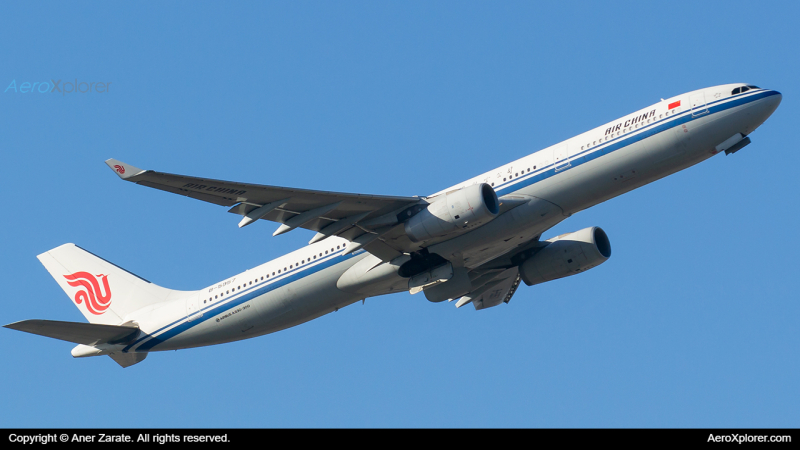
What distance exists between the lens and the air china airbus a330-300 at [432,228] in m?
31.2

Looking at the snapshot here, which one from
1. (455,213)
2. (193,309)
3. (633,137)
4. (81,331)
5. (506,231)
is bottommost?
(506,231)

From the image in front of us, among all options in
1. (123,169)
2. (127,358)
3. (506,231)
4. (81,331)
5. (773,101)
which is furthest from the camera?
(127,358)

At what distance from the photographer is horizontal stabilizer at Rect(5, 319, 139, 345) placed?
1345 inches

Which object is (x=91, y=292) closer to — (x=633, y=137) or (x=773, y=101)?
(x=633, y=137)

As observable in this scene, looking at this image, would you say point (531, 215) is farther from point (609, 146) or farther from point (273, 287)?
point (273, 287)

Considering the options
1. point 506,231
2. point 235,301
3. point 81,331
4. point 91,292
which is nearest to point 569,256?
point 506,231

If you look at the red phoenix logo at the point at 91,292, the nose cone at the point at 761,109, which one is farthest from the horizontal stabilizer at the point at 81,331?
the nose cone at the point at 761,109

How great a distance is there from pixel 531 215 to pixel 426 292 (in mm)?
7095

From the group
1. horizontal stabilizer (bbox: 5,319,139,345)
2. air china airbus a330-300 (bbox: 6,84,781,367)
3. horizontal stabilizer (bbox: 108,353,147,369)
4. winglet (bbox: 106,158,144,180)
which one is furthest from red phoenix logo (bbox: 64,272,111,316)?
winglet (bbox: 106,158,144,180)

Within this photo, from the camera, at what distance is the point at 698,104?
3147cm

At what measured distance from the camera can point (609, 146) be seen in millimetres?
31734

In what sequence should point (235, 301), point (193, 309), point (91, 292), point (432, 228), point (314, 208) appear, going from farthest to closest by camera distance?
point (91, 292)
point (193, 309)
point (235, 301)
point (314, 208)
point (432, 228)

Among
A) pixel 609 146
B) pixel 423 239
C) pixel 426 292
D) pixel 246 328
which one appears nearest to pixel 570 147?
pixel 609 146

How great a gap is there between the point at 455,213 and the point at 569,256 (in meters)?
8.77
